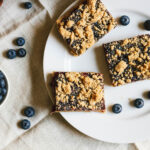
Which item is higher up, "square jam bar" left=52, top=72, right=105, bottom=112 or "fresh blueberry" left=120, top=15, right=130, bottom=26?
"fresh blueberry" left=120, top=15, right=130, bottom=26

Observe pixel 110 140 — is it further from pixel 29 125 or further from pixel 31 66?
pixel 31 66

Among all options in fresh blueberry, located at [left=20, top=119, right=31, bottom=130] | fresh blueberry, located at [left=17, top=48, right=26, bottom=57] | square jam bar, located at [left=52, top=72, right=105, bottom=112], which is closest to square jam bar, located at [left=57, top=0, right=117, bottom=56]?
square jam bar, located at [left=52, top=72, right=105, bottom=112]

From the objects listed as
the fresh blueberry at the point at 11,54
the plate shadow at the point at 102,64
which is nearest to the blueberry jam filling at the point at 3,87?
the fresh blueberry at the point at 11,54

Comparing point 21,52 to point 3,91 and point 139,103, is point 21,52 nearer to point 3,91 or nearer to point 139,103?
point 3,91

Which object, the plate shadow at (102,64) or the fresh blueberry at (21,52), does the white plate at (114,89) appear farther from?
the fresh blueberry at (21,52)

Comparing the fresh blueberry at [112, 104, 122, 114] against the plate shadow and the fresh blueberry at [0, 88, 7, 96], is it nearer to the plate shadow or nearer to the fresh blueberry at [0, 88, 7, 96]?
the plate shadow
